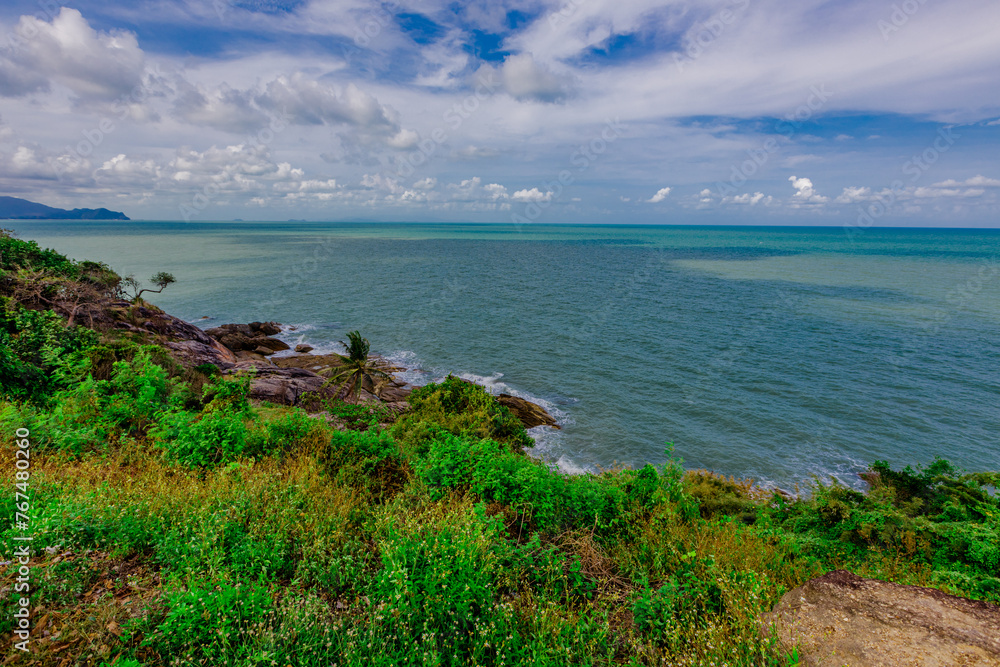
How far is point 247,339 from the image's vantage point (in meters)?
39.8

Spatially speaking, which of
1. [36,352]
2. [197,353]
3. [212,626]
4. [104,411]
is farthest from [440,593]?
[197,353]

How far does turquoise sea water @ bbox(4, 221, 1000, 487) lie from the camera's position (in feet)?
78.8

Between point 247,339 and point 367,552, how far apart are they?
39.9 m

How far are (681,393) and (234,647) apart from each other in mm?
29610

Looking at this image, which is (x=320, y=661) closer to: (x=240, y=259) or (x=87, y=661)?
(x=87, y=661)

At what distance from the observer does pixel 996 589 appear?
820 cm

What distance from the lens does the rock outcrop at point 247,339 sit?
38.6m

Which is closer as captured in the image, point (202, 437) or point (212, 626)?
point (212, 626)

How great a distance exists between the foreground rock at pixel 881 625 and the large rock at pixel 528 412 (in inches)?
785

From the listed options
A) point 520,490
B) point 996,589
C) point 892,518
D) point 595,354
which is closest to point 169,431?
point 520,490

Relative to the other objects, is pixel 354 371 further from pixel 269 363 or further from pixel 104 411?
pixel 269 363

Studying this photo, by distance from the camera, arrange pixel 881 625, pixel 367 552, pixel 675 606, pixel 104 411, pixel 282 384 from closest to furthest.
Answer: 1. pixel 881 625
2. pixel 675 606
3. pixel 367 552
4. pixel 104 411
5. pixel 282 384

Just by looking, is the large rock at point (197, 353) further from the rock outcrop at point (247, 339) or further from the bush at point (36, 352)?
the bush at point (36, 352)

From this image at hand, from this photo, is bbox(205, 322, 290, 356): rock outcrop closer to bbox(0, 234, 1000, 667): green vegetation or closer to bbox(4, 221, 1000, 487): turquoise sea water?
bbox(4, 221, 1000, 487): turquoise sea water
